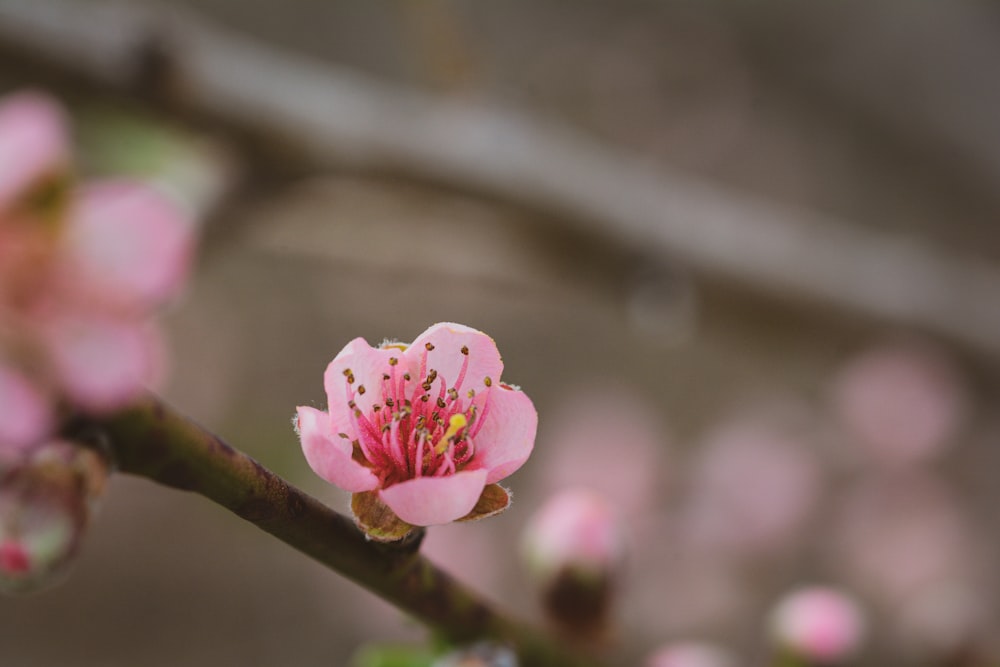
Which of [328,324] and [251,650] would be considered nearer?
[251,650]

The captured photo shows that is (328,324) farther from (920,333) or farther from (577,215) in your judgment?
(920,333)

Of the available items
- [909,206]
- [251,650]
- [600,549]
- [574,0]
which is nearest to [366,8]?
[574,0]

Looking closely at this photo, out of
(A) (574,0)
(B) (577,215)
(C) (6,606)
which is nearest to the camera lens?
(B) (577,215)

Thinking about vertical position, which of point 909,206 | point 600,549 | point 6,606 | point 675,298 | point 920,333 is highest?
point 909,206

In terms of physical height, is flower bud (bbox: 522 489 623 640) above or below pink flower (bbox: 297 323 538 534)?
above

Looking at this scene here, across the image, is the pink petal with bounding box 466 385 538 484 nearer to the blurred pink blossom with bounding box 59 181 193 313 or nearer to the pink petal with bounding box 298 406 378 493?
the pink petal with bounding box 298 406 378 493

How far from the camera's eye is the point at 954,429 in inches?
77.7

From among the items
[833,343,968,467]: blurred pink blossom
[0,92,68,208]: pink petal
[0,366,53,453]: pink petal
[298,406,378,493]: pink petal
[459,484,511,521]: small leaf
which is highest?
[833,343,968,467]: blurred pink blossom

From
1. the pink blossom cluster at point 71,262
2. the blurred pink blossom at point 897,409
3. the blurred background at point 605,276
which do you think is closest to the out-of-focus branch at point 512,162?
the blurred background at point 605,276

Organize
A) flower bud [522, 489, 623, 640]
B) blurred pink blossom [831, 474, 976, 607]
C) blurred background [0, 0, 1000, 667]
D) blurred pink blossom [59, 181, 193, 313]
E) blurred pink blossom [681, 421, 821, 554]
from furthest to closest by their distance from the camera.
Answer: blurred pink blossom [831, 474, 976, 607] < blurred pink blossom [681, 421, 821, 554] < blurred background [0, 0, 1000, 667] < flower bud [522, 489, 623, 640] < blurred pink blossom [59, 181, 193, 313]

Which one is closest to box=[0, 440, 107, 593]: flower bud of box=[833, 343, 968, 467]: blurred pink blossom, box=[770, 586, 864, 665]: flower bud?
box=[770, 586, 864, 665]: flower bud

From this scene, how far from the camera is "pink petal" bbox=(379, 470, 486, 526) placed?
36 centimetres

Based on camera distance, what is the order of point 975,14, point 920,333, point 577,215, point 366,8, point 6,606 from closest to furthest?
1. point 577,215
2. point 920,333
3. point 6,606
4. point 975,14
5. point 366,8

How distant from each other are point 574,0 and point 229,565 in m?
1.86
